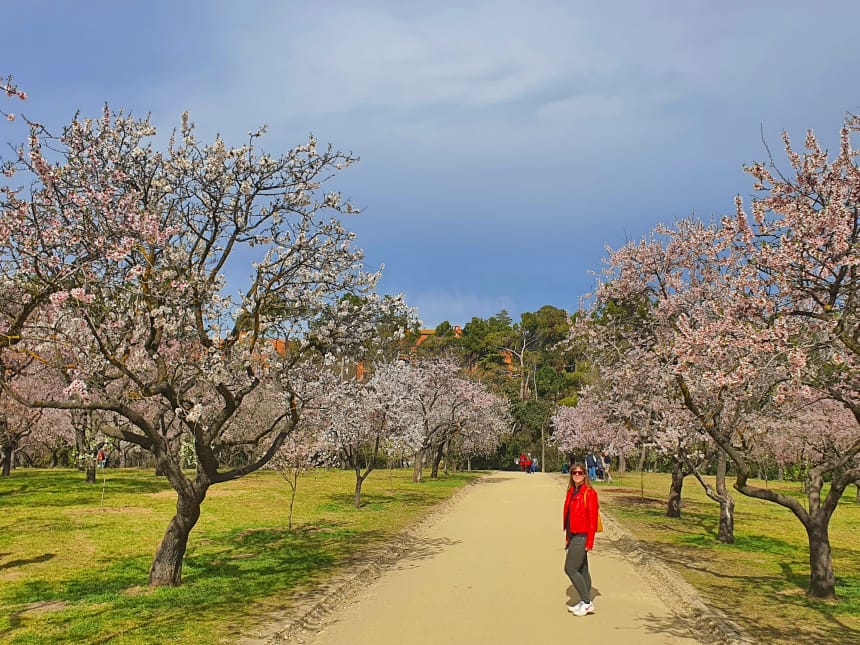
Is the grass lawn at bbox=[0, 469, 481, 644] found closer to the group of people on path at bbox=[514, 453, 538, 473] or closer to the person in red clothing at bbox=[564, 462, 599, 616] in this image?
the person in red clothing at bbox=[564, 462, 599, 616]

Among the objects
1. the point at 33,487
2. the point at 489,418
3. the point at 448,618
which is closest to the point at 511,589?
the point at 448,618

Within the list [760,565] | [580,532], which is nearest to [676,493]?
[760,565]

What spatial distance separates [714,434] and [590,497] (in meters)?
2.18

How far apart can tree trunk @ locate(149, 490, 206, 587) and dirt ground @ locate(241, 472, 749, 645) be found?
202cm

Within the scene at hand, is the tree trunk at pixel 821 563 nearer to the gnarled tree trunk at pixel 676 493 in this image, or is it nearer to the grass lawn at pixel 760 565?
the grass lawn at pixel 760 565

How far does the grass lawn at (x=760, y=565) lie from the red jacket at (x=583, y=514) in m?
1.85

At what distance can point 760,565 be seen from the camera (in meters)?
11.3

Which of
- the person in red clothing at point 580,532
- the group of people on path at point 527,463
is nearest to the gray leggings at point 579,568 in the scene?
the person in red clothing at point 580,532

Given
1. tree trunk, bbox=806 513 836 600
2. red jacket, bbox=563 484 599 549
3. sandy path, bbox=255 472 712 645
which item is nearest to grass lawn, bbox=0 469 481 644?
sandy path, bbox=255 472 712 645

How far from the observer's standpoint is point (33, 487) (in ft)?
81.4

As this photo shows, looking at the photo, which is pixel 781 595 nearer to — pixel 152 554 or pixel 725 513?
pixel 725 513

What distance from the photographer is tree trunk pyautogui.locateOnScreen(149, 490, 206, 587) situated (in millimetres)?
8781

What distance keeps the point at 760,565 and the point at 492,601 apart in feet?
19.6

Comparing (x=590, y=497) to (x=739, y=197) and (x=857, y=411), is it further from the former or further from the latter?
(x=739, y=197)
